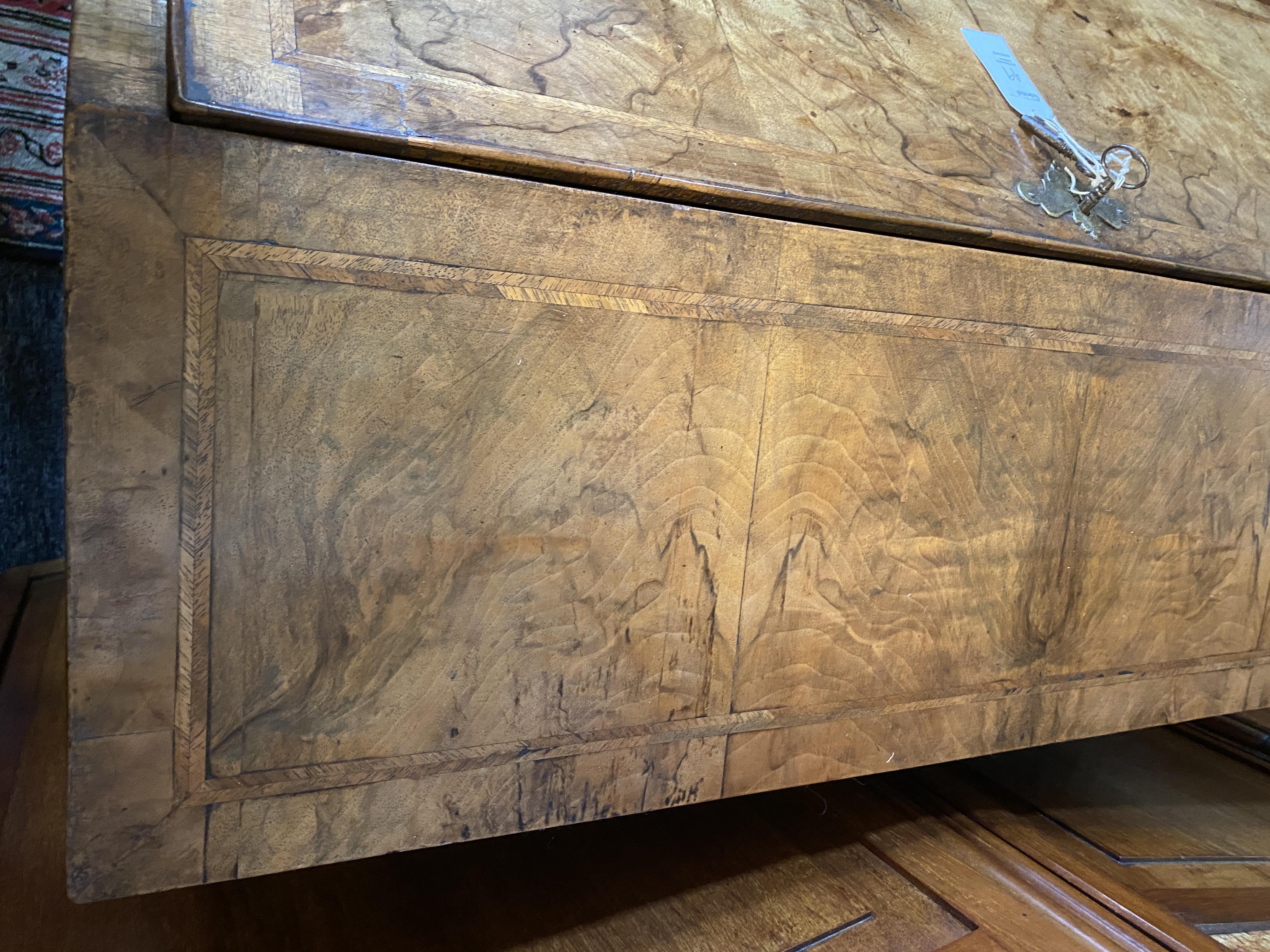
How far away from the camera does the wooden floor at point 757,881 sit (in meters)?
1.17

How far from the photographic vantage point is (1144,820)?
1691mm

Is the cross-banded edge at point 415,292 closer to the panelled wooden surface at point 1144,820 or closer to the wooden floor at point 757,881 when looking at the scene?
the wooden floor at point 757,881

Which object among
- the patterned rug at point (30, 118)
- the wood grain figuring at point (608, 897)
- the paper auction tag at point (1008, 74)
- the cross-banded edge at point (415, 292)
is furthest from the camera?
the patterned rug at point (30, 118)

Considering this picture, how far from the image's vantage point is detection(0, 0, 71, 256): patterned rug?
7.50ft

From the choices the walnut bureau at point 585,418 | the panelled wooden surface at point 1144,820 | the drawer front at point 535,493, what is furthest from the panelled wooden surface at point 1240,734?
the drawer front at point 535,493

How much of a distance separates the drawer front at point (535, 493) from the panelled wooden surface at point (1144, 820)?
33 centimetres

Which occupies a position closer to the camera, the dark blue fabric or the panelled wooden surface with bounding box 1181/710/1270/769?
the panelled wooden surface with bounding box 1181/710/1270/769

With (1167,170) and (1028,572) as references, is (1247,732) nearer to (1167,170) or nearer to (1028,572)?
(1028,572)

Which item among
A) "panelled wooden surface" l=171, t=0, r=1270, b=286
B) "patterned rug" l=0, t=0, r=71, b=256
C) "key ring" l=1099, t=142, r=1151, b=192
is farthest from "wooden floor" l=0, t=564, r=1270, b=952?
"patterned rug" l=0, t=0, r=71, b=256

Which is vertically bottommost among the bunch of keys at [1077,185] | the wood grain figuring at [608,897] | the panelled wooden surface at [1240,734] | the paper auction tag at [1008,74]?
the panelled wooden surface at [1240,734]

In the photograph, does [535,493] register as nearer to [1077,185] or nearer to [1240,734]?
[1077,185]

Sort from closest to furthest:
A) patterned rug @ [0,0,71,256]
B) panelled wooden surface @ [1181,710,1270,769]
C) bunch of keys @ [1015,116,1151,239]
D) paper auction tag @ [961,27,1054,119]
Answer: bunch of keys @ [1015,116,1151,239] < paper auction tag @ [961,27,1054,119] < panelled wooden surface @ [1181,710,1270,769] < patterned rug @ [0,0,71,256]

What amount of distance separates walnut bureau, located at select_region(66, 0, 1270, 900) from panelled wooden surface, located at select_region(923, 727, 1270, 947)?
26 cm

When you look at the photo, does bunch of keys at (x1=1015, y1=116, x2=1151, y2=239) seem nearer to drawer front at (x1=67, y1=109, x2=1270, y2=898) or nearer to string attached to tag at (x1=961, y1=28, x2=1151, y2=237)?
string attached to tag at (x1=961, y1=28, x2=1151, y2=237)
